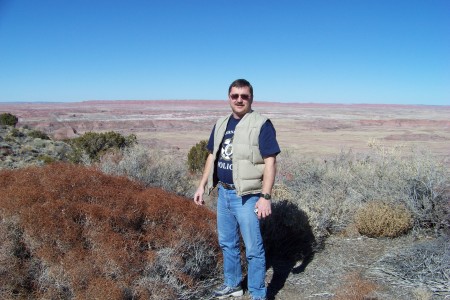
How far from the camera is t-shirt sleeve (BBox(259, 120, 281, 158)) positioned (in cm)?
345

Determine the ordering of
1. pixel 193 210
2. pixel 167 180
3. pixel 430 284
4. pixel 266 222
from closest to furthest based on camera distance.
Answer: pixel 430 284
pixel 193 210
pixel 266 222
pixel 167 180

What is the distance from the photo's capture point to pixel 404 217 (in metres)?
5.71

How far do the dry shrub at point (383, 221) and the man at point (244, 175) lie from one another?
261 cm

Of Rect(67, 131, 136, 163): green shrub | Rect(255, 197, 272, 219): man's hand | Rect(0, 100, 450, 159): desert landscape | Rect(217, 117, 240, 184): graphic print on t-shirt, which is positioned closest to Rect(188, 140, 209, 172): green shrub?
Rect(67, 131, 136, 163): green shrub

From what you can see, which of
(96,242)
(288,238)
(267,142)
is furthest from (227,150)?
(288,238)

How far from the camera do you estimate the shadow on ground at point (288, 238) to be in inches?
199

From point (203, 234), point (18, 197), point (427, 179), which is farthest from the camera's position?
point (427, 179)

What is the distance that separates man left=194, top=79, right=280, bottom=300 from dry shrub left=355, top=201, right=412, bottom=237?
8.55ft

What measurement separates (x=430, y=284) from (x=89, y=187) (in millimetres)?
3679

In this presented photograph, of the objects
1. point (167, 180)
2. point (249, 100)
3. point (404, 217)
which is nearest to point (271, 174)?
point (249, 100)

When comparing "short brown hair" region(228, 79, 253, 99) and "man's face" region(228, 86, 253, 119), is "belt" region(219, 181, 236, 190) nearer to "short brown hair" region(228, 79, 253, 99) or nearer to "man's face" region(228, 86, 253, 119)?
"man's face" region(228, 86, 253, 119)

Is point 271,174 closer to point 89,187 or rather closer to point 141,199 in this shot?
point 141,199

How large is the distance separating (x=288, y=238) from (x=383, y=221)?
1380 mm

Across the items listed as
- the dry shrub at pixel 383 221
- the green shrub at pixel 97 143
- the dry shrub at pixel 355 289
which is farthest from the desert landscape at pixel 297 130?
the green shrub at pixel 97 143
